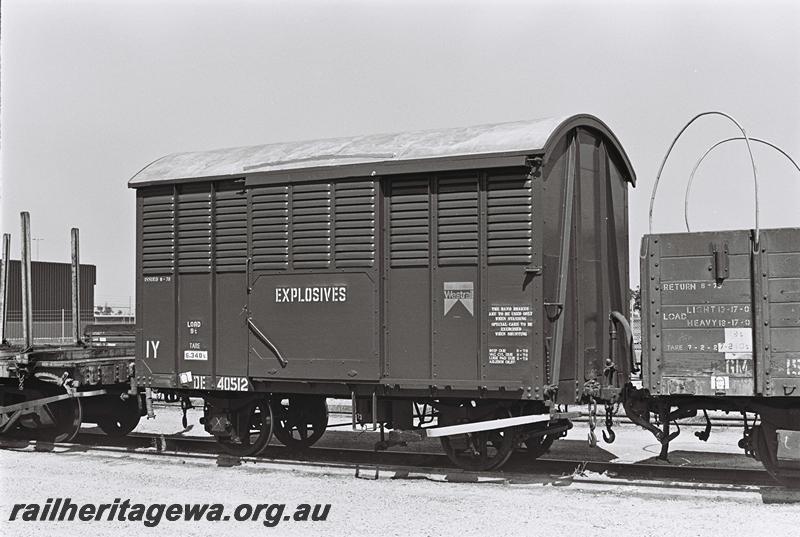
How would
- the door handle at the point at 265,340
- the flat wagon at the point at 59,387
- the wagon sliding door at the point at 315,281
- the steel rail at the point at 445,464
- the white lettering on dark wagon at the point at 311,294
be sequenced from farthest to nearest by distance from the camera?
the flat wagon at the point at 59,387 → the door handle at the point at 265,340 → the white lettering on dark wagon at the point at 311,294 → the wagon sliding door at the point at 315,281 → the steel rail at the point at 445,464

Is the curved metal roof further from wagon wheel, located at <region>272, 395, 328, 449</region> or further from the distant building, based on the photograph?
the distant building

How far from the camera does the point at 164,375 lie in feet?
39.8

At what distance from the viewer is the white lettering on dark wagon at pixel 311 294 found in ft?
35.6

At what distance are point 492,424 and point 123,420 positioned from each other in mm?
7338

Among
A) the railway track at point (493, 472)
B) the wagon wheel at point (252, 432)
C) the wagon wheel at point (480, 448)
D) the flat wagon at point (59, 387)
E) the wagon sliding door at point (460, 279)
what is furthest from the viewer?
the flat wagon at point (59, 387)

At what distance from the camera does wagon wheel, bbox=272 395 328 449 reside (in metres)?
12.2

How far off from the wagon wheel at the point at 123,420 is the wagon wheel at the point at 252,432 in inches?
114

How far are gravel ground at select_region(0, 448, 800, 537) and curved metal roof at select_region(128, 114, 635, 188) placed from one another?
12.4 ft

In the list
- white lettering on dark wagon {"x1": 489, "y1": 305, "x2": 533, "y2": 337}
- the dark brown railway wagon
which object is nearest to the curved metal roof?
the dark brown railway wagon

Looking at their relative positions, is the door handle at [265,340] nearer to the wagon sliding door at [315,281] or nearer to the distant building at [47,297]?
the wagon sliding door at [315,281]

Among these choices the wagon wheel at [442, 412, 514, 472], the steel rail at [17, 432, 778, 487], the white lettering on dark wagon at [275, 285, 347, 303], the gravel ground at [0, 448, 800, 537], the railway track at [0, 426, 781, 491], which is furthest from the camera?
the white lettering on dark wagon at [275, 285, 347, 303]

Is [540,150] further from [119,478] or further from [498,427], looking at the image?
[119,478]

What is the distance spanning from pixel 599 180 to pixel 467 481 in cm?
425

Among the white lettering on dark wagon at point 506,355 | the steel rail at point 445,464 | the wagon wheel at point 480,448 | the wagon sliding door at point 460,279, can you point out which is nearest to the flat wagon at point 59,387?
the steel rail at point 445,464
